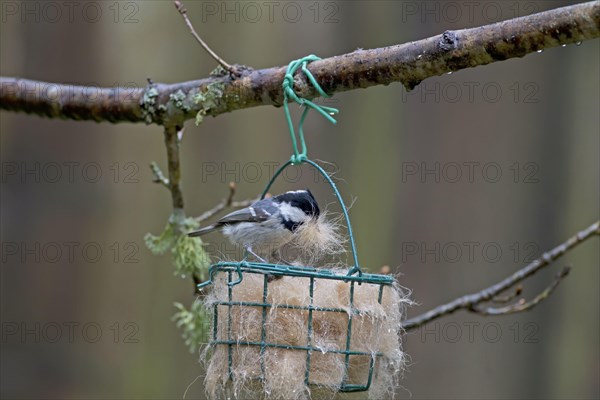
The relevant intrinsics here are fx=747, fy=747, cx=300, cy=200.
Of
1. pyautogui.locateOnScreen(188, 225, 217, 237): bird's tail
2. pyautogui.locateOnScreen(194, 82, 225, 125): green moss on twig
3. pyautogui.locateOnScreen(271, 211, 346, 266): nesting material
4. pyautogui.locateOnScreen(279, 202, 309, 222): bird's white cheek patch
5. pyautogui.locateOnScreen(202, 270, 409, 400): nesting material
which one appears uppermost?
pyautogui.locateOnScreen(194, 82, 225, 125): green moss on twig

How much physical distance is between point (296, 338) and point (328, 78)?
0.96m

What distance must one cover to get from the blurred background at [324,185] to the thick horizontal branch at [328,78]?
0.87 m

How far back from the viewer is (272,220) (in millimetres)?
2936

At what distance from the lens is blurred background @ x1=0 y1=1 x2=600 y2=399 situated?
13.7 feet

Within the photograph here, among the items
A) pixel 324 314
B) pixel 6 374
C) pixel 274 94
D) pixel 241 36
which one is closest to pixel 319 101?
pixel 241 36

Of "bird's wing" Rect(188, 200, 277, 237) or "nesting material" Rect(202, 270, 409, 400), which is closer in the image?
"nesting material" Rect(202, 270, 409, 400)

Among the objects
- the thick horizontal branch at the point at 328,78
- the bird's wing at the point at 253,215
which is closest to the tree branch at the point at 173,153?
the thick horizontal branch at the point at 328,78

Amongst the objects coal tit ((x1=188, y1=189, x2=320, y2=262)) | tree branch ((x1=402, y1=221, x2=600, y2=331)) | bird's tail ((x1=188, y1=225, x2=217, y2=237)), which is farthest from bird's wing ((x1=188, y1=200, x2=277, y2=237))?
tree branch ((x1=402, y1=221, x2=600, y2=331))

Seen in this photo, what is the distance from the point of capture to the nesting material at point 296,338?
247cm

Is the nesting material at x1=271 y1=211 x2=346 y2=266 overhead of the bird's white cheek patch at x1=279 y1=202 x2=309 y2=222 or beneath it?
beneath

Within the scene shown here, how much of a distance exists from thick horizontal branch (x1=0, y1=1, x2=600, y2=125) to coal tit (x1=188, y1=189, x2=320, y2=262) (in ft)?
1.31

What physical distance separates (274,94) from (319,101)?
147 centimetres

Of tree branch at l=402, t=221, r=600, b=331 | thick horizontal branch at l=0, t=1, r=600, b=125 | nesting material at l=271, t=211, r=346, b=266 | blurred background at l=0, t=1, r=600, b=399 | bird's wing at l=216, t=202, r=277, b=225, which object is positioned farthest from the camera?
blurred background at l=0, t=1, r=600, b=399

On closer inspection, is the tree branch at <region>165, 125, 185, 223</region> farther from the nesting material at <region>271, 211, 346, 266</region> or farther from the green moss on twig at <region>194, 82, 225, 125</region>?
the nesting material at <region>271, 211, 346, 266</region>
